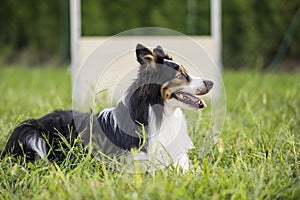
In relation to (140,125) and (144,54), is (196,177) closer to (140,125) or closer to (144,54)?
(140,125)

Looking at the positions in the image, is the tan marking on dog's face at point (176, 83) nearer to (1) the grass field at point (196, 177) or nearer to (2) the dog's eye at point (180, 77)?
(2) the dog's eye at point (180, 77)

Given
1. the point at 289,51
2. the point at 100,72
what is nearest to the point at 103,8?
the point at 289,51

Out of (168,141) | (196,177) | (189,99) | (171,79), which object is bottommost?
(196,177)

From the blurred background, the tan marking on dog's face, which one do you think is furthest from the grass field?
the blurred background

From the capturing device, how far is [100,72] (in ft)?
9.88

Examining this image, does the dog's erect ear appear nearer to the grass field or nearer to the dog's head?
the dog's head

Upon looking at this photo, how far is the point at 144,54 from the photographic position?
2.63 metres

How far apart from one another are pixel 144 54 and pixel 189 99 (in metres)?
0.32

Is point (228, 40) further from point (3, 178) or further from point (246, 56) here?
point (3, 178)

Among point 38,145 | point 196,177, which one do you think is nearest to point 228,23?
→ point 38,145

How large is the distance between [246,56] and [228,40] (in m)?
0.47

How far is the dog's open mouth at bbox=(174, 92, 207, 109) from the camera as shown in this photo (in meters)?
2.71

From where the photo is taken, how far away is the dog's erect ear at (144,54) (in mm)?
2633

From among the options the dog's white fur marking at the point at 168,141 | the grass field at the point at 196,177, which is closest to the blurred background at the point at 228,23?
the grass field at the point at 196,177
